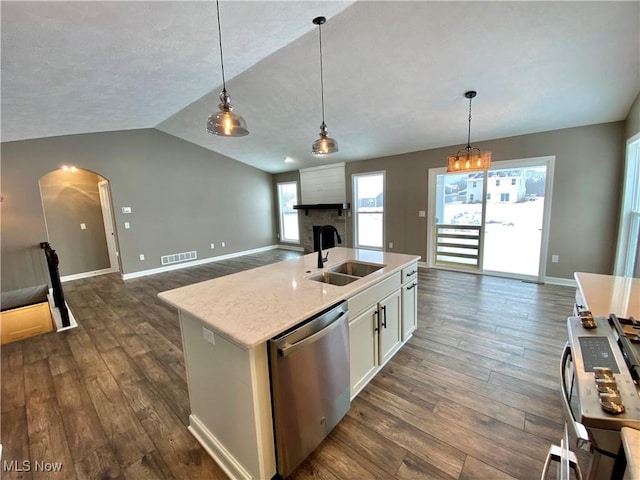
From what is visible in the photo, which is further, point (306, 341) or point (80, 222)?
point (80, 222)

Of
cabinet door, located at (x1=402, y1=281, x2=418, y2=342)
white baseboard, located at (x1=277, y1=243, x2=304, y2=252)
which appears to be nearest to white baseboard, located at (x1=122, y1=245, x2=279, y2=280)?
white baseboard, located at (x1=277, y1=243, x2=304, y2=252)

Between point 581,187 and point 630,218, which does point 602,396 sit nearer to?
point 630,218

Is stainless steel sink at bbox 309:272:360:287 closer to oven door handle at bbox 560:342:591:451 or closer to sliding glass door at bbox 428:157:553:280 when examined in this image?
oven door handle at bbox 560:342:591:451

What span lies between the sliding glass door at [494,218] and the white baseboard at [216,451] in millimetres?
4960

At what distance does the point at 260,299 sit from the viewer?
1.65m

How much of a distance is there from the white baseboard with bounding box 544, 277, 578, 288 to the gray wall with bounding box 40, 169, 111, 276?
858cm

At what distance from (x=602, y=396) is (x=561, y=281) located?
4.59m

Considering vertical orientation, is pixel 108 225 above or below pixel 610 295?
above

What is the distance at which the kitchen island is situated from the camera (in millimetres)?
1288

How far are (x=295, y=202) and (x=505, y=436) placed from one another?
703cm

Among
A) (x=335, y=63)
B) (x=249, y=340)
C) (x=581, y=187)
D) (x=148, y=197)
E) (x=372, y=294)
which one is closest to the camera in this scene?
(x=249, y=340)

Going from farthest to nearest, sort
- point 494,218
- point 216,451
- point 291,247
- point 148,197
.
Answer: point 291,247
point 148,197
point 494,218
point 216,451

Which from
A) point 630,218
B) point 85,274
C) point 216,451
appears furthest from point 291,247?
point 630,218

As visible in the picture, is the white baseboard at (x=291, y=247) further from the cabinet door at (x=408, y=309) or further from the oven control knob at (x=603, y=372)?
the oven control knob at (x=603, y=372)
